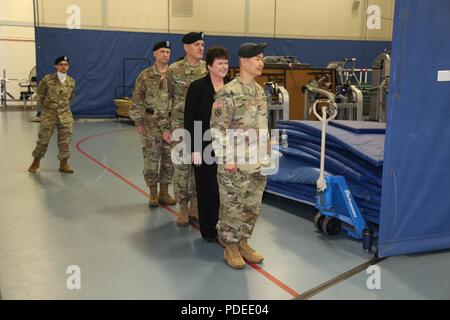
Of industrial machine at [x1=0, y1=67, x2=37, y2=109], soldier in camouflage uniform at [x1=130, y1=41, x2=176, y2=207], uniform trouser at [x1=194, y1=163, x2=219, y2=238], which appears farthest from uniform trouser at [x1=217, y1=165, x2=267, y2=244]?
industrial machine at [x1=0, y1=67, x2=37, y2=109]

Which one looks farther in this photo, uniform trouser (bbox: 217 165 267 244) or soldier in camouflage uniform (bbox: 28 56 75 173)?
soldier in camouflage uniform (bbox: 28 56 75 173)

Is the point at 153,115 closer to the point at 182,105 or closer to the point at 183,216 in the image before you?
the point at 182,105

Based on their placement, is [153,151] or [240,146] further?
[153,151]

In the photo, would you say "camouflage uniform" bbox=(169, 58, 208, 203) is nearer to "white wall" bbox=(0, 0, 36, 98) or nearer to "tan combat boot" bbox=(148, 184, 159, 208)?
"tan combat boot" bbox=(148, 184, 159, 208)

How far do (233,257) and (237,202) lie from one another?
1.53 ft

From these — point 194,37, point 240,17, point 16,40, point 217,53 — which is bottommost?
point 217,53

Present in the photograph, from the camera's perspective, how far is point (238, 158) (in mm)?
3559

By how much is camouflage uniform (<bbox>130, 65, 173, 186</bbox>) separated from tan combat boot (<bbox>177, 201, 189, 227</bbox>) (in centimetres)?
77

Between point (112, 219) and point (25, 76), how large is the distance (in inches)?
677

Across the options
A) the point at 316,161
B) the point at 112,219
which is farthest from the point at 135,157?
the point at 316,161

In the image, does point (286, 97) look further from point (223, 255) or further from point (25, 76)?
point (25, 76)

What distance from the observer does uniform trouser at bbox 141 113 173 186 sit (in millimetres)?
5352

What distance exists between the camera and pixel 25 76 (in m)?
20.0

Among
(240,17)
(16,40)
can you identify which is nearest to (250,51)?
(240,17)
